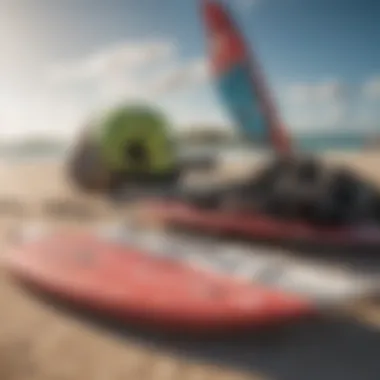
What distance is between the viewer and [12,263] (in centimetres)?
124

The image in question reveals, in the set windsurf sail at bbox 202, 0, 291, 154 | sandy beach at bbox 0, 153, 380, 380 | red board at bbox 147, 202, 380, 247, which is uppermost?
windsurf sail at bbox 202, 0, 291, 154

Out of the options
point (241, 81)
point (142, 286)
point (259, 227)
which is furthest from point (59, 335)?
point (241, 81)

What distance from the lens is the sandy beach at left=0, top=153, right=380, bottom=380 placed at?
3.60 ft

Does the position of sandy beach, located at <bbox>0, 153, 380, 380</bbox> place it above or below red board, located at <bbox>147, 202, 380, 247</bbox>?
below

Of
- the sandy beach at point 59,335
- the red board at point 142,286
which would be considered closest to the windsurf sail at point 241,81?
the sandy beach at point 59,335

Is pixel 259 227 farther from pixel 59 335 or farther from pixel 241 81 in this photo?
pixel 59 335

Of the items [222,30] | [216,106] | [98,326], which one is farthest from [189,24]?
[98,326]

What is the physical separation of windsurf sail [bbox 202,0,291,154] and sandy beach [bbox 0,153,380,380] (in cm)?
9

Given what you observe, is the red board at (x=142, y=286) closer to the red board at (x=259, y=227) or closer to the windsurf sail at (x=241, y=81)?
the red board at (x=259, y=227)

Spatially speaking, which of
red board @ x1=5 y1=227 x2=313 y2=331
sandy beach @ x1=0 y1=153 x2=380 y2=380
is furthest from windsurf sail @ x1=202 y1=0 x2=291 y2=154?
red board @ x1=5 y1=227 x2=313 y2=331

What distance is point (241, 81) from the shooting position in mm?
1184

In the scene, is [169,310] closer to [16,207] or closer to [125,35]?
[16,207]

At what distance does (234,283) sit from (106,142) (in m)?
0.38

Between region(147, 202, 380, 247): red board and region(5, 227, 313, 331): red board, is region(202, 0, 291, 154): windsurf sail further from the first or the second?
region(5, 227, 313, 331): red board
